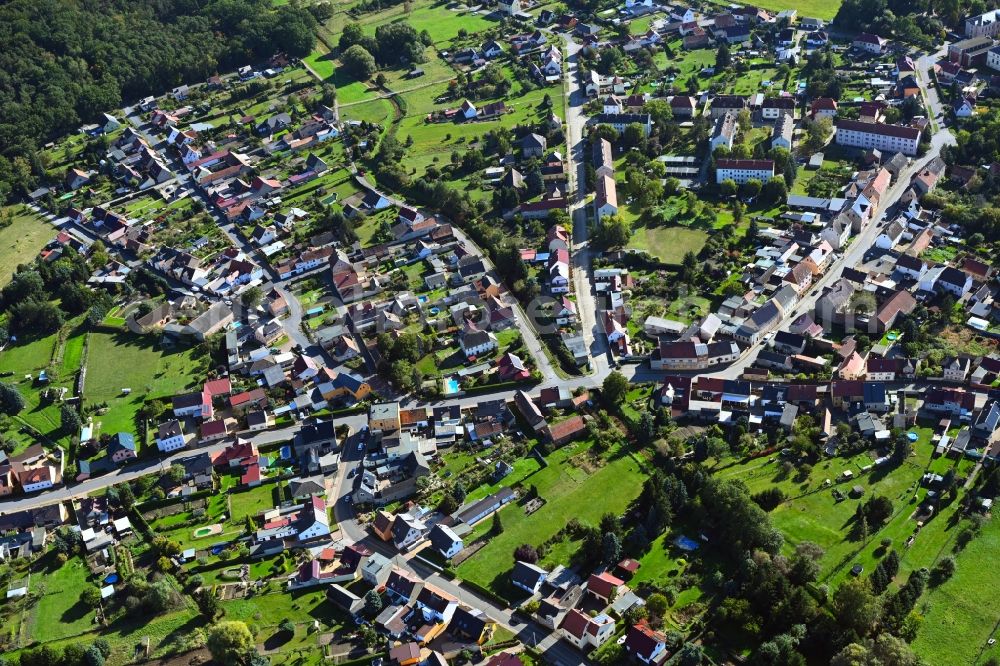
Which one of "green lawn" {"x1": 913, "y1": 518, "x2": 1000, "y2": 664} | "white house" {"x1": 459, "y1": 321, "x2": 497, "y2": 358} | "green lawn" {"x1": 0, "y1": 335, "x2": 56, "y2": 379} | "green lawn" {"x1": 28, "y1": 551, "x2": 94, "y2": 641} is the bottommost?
"green lawn" {"x1": 913, "y1": 518, "x2": 1000, "y2": 664}

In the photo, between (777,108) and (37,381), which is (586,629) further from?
(777,108)

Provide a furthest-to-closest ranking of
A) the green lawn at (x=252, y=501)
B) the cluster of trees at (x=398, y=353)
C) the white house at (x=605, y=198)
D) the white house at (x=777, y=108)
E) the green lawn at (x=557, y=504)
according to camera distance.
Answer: the white house at (x=777, y=108)
the white house at (x=605, y=198)
the cluster of trees at (x=398, y=353)
the green lawn at (x=252, y=501)
the green lawn at (x=557, y=504)

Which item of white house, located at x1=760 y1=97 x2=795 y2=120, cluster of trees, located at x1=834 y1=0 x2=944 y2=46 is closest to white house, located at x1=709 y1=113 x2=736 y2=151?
white house, located at x1=760 y1=97 x2=795 y2=120

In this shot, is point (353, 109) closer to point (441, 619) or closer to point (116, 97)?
point (116, 97)

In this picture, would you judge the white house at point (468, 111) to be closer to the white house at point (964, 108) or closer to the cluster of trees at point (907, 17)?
the cluster of trees at point (907, 17)

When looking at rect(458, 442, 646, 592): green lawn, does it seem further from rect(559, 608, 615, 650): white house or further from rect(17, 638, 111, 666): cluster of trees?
rect(17, 638, 111, 666): cluster of trees

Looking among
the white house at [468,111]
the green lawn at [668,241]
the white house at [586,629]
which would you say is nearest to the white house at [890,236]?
the green lawn at [668,241]
